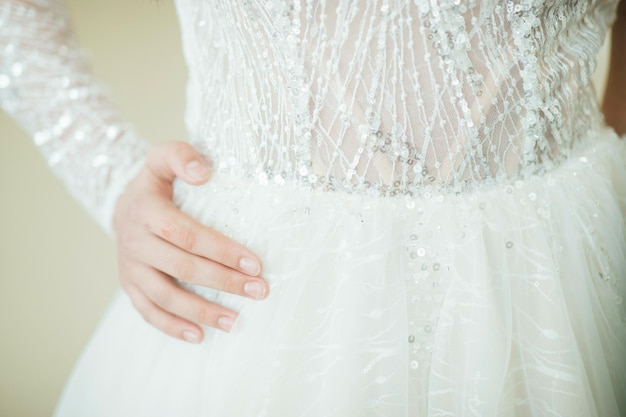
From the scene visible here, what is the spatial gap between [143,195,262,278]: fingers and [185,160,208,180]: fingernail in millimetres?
40

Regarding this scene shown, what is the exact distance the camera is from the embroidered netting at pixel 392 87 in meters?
0.42

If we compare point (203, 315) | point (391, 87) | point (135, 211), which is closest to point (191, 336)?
point (203, 315)

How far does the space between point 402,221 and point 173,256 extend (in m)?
0.23

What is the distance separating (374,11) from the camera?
1.37 feet

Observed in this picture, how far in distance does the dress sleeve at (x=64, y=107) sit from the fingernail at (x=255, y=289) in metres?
0.26

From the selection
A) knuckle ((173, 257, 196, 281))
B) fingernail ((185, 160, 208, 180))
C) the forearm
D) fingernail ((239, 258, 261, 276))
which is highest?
the forearm

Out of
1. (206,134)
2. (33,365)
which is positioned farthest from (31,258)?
(206,134)

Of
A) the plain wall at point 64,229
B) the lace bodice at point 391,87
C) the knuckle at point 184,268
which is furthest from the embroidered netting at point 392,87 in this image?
the plain wall at point 64,229

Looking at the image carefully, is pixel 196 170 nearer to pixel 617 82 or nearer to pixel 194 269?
pixel 194 269

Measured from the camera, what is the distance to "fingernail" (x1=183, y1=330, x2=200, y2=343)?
0.48 m

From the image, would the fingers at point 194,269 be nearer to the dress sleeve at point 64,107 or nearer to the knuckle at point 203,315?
the knuckle at point 203,315

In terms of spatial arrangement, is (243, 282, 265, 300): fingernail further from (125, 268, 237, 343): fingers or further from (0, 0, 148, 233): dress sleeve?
(0, 0, 148, 233): dress sleeve

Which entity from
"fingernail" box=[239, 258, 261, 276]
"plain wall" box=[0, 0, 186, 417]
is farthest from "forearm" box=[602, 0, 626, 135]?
"plain wall" box=[0, 0, 186, 417]

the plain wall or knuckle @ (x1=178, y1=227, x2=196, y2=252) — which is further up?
the plain wall
